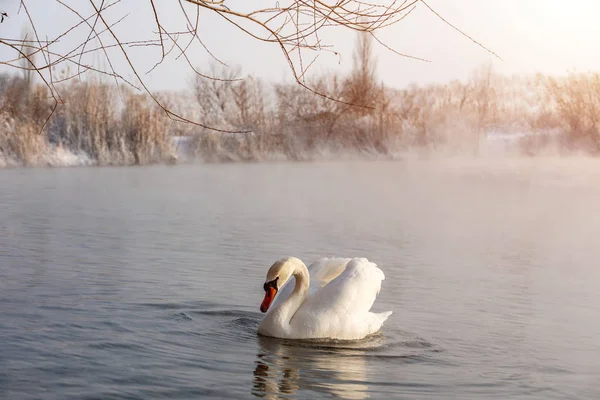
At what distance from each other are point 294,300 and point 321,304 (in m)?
0.17

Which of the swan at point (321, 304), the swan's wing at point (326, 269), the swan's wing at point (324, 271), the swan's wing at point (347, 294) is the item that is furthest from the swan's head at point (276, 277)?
the swan's wing at point (326, 269)

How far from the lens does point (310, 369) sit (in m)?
4.75

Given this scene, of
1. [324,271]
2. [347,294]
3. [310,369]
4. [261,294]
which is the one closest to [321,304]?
[347,294]

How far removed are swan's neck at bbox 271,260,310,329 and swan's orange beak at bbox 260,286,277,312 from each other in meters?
0.09

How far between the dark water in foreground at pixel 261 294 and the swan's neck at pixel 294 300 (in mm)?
139

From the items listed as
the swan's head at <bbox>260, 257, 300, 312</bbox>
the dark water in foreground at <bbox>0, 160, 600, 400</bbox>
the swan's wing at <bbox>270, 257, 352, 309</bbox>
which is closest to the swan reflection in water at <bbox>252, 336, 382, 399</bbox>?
the dark water in foreground at <bbox>0, 160, 600, 400</bbox>

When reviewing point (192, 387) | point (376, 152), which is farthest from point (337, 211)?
point (376, 152)

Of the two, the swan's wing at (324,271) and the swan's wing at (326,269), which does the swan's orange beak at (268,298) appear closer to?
the swan's wing at (324,271)

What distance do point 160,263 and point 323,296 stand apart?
279cm

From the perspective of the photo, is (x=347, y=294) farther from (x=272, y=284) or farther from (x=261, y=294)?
(x=261, y=294)

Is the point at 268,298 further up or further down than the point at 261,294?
further up

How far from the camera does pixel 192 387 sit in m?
4.28

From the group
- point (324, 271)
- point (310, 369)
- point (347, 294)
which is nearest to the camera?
point (310, 369)

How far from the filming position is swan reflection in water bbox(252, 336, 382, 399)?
14.3 ft
